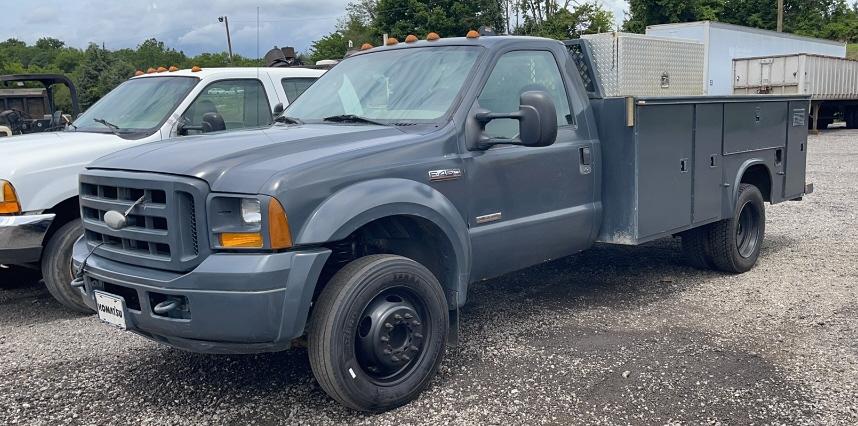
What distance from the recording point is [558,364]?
14.2ft

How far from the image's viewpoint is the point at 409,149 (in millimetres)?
3951

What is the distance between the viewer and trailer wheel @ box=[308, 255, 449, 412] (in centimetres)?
347

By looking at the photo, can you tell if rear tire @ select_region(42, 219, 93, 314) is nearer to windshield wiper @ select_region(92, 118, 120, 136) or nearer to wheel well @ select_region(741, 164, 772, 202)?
windshield wiper @ select_region(92, 118, 120, 136)

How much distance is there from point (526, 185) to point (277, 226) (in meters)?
1.80

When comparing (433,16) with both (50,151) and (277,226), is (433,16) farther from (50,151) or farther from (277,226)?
(277,226)

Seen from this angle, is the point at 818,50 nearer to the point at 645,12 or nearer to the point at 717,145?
the point at 645,12

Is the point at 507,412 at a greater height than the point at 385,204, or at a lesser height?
A: lesser

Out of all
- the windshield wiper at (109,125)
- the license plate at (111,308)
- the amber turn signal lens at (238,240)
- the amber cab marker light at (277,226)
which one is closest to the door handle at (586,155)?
the amber cab marker light at (277,226)

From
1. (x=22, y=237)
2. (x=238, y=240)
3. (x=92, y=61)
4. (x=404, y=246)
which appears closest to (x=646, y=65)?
(x=404, y=246)

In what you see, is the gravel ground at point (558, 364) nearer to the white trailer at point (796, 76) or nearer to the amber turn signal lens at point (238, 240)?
the amber turn signal lens at point (238, 240)

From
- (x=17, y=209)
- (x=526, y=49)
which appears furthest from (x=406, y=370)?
(x=17, y=209)

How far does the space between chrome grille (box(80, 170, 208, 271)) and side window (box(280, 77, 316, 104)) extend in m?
3.32

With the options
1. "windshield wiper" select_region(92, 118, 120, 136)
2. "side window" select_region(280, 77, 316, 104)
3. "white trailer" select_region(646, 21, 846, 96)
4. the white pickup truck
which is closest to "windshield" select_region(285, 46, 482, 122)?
the white pickup truck

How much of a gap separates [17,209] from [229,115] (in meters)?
1.98
